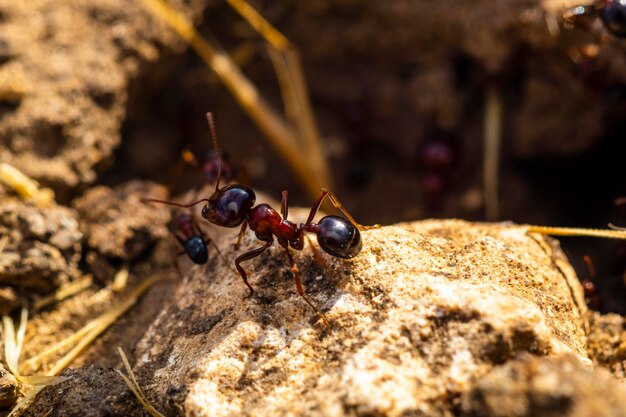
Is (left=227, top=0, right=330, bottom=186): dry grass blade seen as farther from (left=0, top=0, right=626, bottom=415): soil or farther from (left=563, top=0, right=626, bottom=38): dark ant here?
(left=563, top=0, right=626, bottom=38): dark ant

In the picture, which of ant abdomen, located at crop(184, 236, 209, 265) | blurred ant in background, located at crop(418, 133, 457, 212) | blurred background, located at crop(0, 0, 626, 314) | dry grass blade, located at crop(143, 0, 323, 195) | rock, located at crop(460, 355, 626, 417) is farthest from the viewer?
blurred ant in background, located at crop(418, 133, 457, 212)

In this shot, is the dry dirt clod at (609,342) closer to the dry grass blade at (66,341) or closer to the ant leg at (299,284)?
the ant leg at (299,284)

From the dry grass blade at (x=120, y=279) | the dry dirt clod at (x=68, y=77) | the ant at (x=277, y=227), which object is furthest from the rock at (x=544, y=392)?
the dry dirt clod at (x=68, y=77)

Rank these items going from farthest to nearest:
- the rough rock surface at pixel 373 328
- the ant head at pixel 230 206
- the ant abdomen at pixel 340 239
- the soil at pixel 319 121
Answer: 1. the soil at pixel 319 121
2. the ant head at pixel 230 206
3. the ant abdomen at pixel 340 239
4. the rough rock surface at pixel 373 328

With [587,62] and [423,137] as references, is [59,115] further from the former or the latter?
[587,62]

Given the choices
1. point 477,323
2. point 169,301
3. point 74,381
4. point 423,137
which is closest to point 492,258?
point 477,323

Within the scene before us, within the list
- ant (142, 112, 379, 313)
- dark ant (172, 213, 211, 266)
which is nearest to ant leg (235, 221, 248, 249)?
ant (142, 112, 379, 313)
